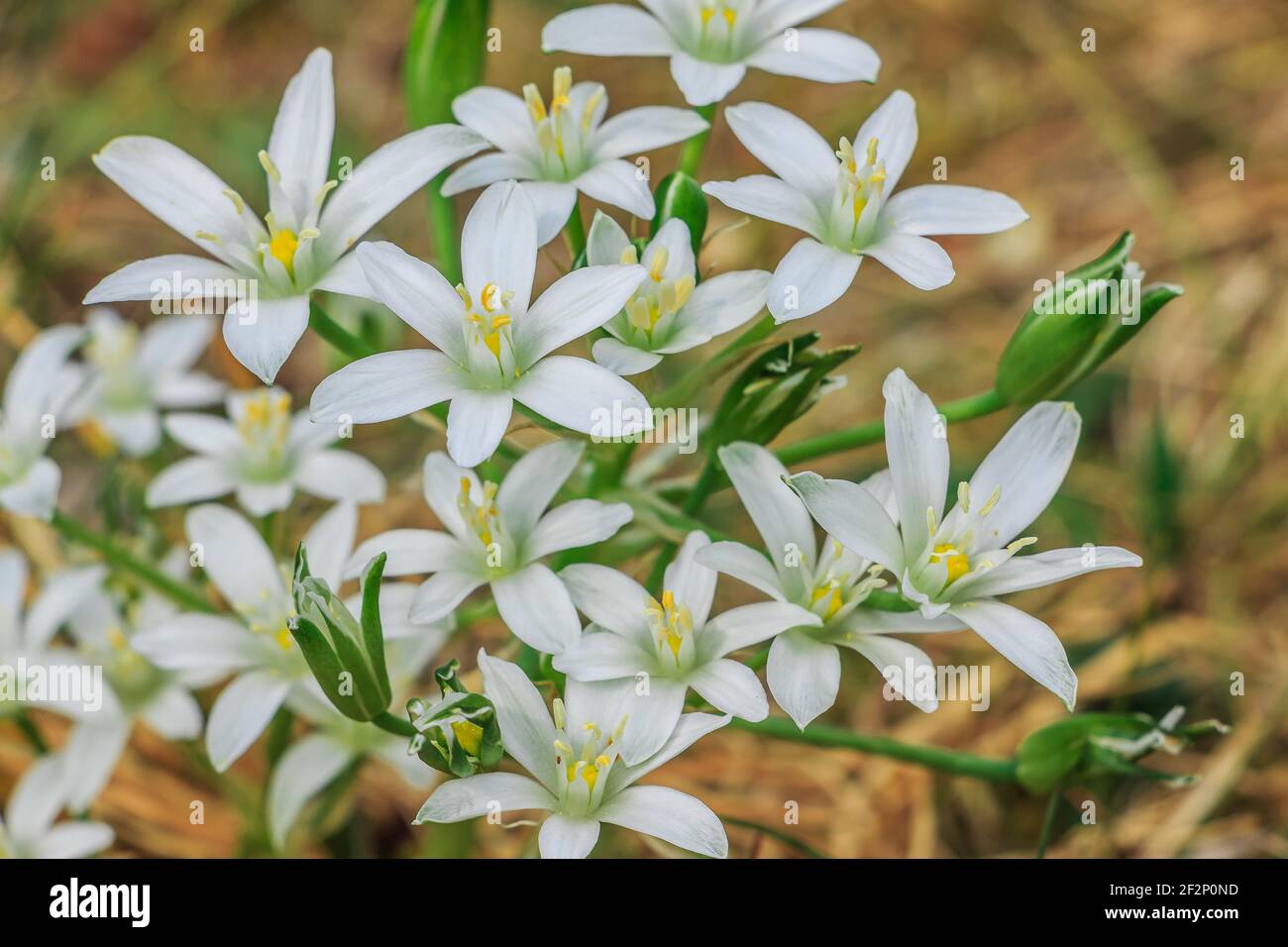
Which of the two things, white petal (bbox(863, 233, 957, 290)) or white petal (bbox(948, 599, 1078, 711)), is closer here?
A: white petal (bbox(948, 599, 1078, 711))

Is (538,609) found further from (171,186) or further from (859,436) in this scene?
(171,186)

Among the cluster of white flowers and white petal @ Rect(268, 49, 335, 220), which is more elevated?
white petal @ Rect(268, 49, 335, 220)

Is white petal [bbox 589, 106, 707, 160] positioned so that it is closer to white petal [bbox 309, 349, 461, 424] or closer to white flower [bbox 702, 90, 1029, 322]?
white flower [bbox 702, 90, 1029, 322]

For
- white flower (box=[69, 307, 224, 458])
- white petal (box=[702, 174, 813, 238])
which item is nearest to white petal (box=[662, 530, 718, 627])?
white petal (box=[702, 174, 813, 238])

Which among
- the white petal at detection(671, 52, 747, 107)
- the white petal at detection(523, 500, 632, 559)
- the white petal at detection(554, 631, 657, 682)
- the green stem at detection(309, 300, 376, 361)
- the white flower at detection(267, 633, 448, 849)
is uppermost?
the white petal at detection(671, 52, 747, 107)
